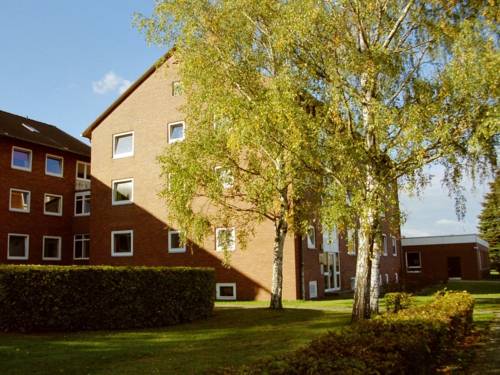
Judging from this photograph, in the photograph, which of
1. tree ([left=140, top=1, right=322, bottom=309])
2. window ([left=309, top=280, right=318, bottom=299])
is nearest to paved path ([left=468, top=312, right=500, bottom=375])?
tree ([left=140, top=1, right=322, bottom=309])

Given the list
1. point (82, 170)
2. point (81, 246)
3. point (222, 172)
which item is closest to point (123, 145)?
point (82, 170)

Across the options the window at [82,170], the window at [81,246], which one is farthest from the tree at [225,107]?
the window at [82,170]

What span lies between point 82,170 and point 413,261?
3044 cm

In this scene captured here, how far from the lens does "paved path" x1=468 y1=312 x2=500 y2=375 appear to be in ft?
26.7

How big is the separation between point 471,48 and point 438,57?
6.35ft

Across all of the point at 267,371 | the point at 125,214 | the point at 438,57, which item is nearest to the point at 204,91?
the point at 438,57

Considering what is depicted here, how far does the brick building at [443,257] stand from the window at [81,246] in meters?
26.9

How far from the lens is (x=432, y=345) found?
7.18m

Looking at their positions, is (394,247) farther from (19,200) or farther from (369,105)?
(369,105)

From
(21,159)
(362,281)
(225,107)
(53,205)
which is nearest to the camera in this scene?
(362,281)

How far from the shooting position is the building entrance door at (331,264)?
2664cm

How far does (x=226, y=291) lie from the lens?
2503 cm

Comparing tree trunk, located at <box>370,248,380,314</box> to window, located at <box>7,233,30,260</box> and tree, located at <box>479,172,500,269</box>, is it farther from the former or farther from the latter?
tree, located at <box>479,172,500,269</box>

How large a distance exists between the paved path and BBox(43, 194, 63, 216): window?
2820cm
